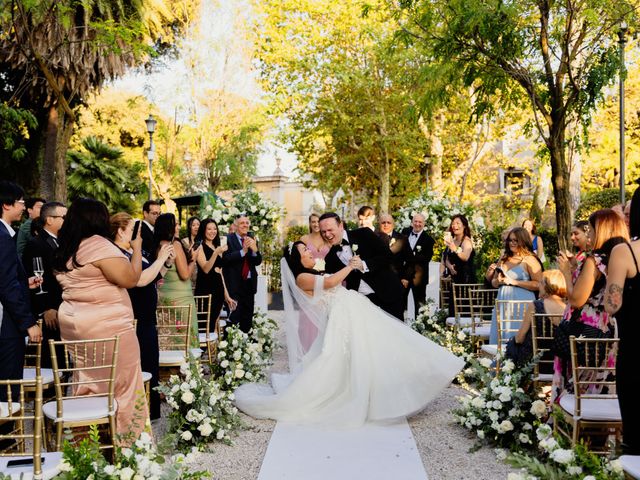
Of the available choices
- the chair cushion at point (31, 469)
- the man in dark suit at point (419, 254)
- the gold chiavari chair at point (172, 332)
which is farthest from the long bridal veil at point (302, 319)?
the man in dark suit at point (419, 254)

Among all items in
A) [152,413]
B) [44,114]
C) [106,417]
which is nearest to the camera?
[106,417]

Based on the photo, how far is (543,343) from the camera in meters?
5.97

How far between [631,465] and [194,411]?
3575mm

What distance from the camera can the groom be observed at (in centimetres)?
677

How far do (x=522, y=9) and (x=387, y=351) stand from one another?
5.36m

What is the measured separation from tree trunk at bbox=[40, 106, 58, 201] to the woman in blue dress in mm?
12281

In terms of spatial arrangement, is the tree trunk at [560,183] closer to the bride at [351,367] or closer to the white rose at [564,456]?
the bride at [351,367]

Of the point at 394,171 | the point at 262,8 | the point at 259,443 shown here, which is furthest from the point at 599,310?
the point at 394,171

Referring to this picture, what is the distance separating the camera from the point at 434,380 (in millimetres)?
6531

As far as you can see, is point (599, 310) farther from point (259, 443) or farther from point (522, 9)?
point (522, 9)

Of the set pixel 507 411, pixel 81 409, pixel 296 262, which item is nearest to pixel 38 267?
pixel 81 409

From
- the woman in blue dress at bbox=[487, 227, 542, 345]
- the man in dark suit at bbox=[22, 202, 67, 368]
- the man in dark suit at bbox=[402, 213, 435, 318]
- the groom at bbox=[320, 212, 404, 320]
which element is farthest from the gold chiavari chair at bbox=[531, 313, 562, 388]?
the man in dark suit at bbox=[402, 213, 435, 318]

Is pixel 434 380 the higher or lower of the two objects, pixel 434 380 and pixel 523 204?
the lower

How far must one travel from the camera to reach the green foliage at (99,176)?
1109 inches
